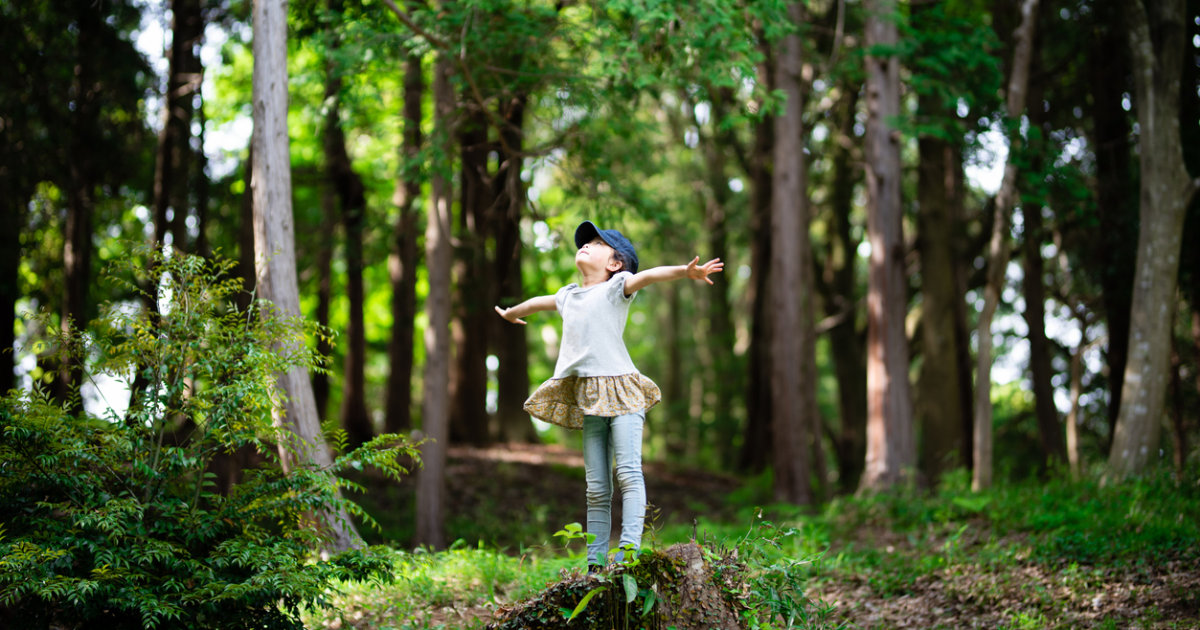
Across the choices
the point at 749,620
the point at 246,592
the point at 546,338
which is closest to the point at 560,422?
the point at 749,620

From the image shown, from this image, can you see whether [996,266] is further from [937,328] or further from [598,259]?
[598,259]

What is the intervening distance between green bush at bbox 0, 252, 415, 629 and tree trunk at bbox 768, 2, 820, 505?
7.98m

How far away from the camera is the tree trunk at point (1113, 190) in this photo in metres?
11.4

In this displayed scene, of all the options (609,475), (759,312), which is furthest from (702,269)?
(759,312)

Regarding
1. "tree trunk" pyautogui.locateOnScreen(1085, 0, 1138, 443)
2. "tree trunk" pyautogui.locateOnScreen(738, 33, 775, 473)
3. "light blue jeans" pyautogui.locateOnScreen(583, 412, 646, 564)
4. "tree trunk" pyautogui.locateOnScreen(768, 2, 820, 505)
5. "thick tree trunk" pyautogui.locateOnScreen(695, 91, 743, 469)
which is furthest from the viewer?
"thick tree trunk" pyautogui.locateOnScreen(695, 91, 743, 469)

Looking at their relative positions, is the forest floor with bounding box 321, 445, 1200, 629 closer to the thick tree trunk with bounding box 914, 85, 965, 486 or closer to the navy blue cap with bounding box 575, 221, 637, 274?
the navy blue cap with bounding box 575, 221, 637, 274

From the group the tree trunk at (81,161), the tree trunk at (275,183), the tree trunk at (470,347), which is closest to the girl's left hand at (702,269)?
the tree trunk at (275,183)

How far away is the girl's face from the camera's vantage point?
4848 mm

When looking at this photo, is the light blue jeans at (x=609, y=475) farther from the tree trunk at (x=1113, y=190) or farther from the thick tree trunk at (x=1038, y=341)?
the thick tree trunk at (x=1038, y=341)

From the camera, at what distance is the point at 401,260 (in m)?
14.1

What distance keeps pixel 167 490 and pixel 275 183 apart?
2991 mm

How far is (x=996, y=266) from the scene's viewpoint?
9867 millimetres

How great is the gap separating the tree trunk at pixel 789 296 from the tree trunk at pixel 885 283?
984mm

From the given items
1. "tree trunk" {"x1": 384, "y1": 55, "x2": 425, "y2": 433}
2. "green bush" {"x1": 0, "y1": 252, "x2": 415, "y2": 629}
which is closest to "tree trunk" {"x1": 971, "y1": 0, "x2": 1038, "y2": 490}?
"green bush" {"x1": 0, "y1": 252, "x2": 415, "y2": 629}
